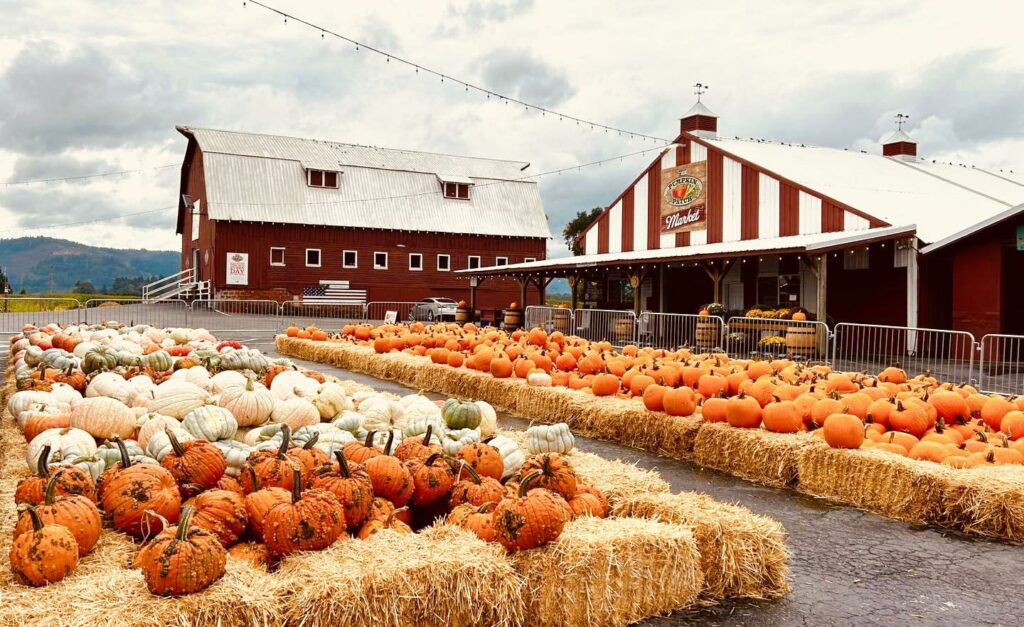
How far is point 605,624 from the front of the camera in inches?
146

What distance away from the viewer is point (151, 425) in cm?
525

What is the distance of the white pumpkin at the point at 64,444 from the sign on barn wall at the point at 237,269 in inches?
1327

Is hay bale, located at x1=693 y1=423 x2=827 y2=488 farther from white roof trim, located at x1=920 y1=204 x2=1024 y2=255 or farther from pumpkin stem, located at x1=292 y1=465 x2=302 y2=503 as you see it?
white roof trim, located at x1=920 y1=204 x2=1024 y2=255

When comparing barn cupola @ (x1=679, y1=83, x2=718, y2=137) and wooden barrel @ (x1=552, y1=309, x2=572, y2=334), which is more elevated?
barn cupola @ (x1=679, y1=83, x2=718, y2=137)

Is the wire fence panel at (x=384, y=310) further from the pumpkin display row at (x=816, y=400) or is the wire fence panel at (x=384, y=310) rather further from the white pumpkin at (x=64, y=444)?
the white pumpkin at (x=64, y=444)

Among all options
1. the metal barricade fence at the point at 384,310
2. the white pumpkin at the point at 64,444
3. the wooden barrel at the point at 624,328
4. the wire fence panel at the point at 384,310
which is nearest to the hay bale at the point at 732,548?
the white pumpkin at the point at 64,444

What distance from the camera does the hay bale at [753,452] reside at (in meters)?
6.63

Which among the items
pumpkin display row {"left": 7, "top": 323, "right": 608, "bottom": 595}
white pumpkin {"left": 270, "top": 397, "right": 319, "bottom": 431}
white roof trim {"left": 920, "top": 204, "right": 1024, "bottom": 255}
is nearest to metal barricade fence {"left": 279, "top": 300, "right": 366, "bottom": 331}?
white roof trim {"left": 920, "top": 204, "right": 1024, "bottom": 255}

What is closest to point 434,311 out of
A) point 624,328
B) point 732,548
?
point 624,328

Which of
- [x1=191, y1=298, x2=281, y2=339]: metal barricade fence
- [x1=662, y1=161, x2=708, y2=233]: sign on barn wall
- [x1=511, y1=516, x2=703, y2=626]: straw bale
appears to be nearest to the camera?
[x1=511, y1=516, x2=703, y2=626]: straw bale

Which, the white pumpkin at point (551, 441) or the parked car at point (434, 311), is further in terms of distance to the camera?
the parked car at point (434, 311)

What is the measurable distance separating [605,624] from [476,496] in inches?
33.2

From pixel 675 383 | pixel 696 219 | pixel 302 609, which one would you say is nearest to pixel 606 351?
pixel 675 383

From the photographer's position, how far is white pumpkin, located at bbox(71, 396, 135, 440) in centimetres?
545
